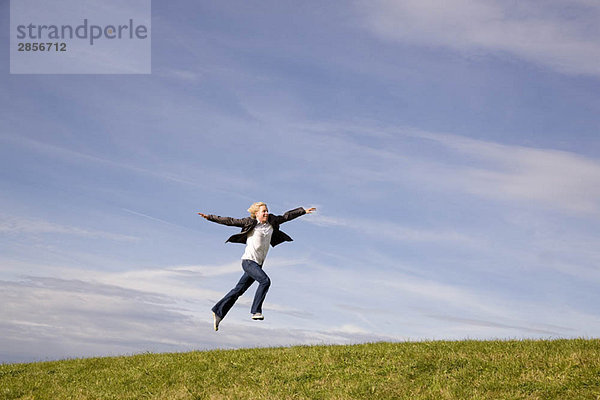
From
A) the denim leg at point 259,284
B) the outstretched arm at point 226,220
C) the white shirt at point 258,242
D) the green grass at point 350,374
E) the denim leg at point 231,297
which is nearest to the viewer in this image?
the green grass at point 350,374

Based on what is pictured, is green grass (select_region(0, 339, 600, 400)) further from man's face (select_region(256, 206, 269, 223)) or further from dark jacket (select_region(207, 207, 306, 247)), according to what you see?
man's face (select_region(256, 206, 269, 223))

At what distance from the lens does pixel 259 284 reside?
17.4 metres

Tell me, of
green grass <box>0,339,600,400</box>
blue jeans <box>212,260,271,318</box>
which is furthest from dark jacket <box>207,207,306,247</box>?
green grass <box>0,339,600,400</box>

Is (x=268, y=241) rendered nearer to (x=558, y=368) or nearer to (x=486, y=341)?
(x=486, y=341)

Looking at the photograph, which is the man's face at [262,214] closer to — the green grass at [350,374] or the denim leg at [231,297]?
the denim leg at [231,297]

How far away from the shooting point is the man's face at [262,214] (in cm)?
1752

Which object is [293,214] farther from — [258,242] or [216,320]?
[216,320]

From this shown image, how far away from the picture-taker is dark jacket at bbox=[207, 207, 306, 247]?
17.3 metres

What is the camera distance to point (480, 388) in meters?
12.7

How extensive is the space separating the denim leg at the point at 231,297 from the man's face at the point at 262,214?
1.80 meters

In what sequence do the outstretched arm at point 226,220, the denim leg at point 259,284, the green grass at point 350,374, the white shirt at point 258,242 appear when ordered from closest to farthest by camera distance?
the green grass at point 350,374, the outstretched arm at point 226,220, the denim leg at point 259,284, the white shirt at point 258,242

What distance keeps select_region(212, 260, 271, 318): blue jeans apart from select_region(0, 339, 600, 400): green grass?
4.08 ft

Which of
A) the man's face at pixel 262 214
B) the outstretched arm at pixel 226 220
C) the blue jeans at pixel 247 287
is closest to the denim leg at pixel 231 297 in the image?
the blue jeans at pixel 247 287

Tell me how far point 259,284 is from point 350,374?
4.35 meters
